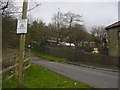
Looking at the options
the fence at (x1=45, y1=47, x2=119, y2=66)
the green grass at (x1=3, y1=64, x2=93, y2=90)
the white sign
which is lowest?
the fence at (x1=45, y1=47, x2=119, y2=66)

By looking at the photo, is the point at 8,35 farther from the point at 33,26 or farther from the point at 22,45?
the point at 33,26

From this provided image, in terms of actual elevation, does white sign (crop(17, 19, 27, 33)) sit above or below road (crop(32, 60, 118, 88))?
above

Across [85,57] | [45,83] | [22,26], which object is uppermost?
[22,26]

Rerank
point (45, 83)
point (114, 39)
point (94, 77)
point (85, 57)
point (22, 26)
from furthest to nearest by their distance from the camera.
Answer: point (114, 39)
point (85, 57)
point (94, 77)
point (45, 83)
point (22, 26)

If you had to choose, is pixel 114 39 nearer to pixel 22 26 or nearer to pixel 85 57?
pixel 85 57

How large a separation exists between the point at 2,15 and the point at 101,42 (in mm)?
51583

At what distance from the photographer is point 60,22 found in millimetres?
48812

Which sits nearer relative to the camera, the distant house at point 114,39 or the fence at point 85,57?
the fence at point 85,57

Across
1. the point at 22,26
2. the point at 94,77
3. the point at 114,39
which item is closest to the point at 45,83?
the point at 22,26

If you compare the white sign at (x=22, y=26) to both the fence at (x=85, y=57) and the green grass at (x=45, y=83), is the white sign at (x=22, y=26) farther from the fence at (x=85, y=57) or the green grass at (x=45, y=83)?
the fence at (x=85, y=57)

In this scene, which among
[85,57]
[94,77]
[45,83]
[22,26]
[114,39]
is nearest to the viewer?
[22,26]

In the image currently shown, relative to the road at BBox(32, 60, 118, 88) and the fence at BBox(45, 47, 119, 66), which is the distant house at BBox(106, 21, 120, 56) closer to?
the fence at BBox(45, 47, 119, 66)

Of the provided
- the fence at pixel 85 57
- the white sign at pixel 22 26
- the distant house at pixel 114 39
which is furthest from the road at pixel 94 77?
the distant house at pixel 114 39

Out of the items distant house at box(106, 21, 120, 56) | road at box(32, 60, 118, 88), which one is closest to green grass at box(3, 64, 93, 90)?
road at box(32, 60, 118, 88)
